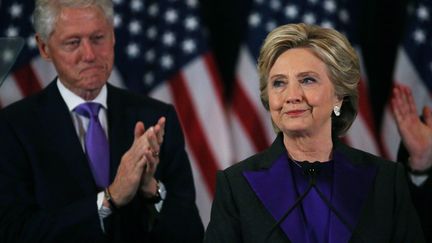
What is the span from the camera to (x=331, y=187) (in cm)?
232

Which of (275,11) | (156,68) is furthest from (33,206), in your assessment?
(275,11)

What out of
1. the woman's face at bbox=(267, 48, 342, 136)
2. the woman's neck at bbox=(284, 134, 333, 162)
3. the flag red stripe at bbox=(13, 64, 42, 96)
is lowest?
the woman's neck at bbox=(284, 134, 333, 162)

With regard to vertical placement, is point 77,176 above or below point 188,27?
below

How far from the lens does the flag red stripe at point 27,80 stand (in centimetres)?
363

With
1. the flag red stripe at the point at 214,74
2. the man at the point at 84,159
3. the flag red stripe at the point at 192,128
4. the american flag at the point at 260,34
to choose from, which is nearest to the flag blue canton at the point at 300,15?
the american flag at the point at 260,34

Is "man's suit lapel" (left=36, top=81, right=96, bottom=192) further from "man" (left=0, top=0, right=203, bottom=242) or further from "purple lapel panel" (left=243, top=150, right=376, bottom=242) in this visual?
"purple lapel panel" (left=243, top=150, right=376, bottom=242)

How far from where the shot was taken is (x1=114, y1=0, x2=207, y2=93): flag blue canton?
3.65 meters

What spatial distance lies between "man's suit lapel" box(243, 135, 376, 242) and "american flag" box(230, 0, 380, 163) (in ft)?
4.37

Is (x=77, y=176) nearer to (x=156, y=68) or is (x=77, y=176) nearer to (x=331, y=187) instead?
(x=156, y=68)

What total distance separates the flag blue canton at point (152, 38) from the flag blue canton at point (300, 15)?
25cm

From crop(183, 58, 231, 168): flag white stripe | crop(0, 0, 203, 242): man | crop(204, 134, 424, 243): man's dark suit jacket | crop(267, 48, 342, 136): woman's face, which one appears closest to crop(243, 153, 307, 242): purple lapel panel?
crop(204, 134, 424, 243): man's dark suit jacket

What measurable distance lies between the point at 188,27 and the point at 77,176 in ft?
3.09

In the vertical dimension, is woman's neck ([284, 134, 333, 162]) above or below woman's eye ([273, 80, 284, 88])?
below

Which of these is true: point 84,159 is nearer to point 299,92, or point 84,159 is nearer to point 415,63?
point 299,92
